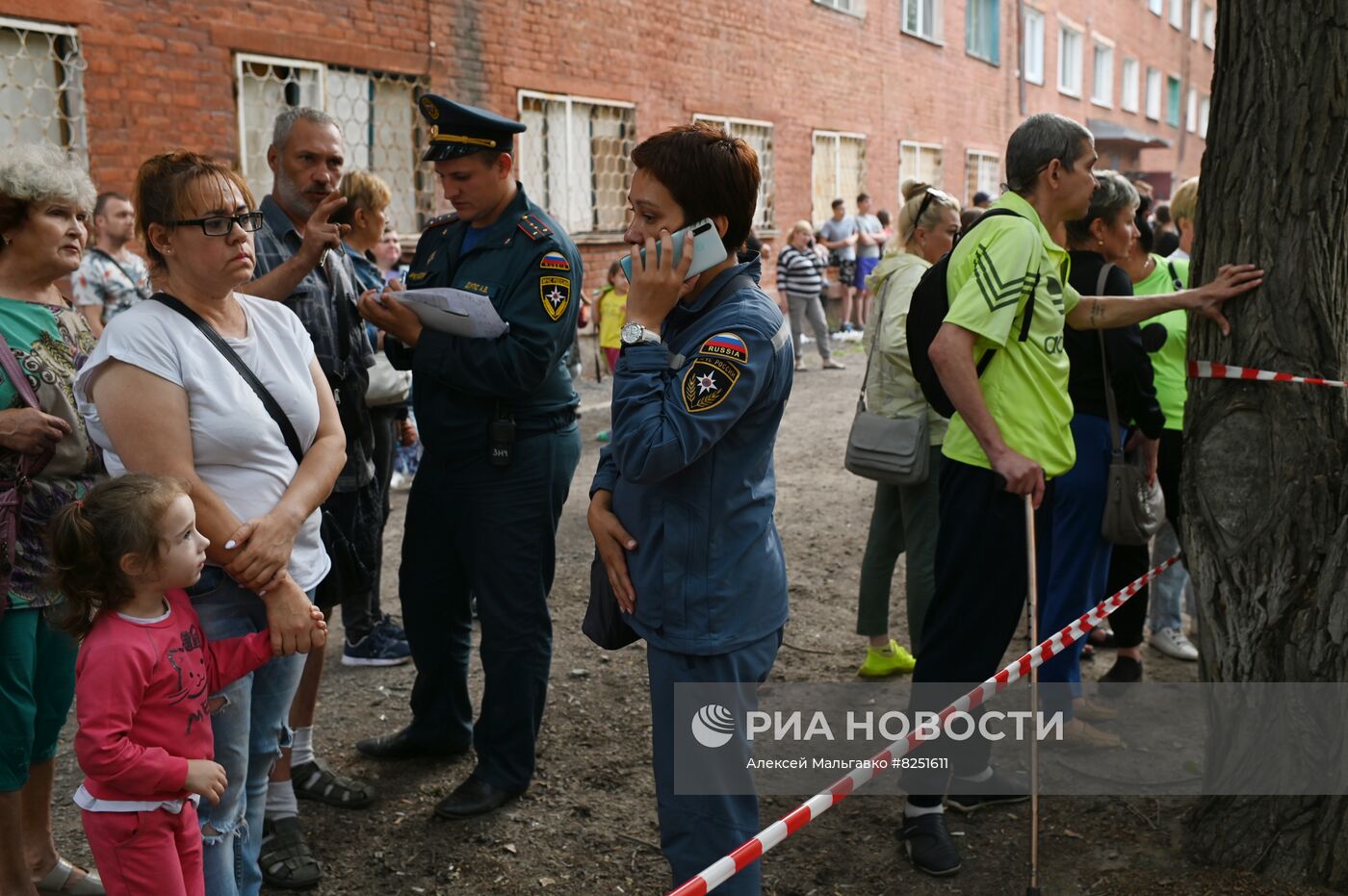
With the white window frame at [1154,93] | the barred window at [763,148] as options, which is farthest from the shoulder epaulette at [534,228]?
the white window frame at [1154,93]

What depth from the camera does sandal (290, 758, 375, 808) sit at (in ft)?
12.7

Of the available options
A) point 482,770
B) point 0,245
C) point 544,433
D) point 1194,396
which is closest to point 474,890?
point 482,770

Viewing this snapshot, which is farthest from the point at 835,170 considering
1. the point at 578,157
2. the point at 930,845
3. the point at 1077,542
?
the point at 930,845

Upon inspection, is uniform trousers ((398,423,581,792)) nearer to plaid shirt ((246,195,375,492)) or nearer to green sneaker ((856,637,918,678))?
plaid shirt ((246,195,375,492))

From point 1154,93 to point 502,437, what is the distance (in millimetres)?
40922

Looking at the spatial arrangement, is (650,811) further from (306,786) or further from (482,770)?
(306,786)

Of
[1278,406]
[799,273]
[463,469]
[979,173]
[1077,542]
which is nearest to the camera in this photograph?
[1278,406]

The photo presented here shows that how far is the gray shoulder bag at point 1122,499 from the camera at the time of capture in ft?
13.9

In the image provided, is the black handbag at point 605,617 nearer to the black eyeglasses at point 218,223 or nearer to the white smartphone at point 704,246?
the white smartphone at point 704,246

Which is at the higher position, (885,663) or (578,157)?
(578,157)

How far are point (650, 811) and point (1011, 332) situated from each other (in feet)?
6.13

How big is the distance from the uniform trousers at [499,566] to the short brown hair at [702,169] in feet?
4.69

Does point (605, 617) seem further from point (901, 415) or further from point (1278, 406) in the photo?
point (901, 415)

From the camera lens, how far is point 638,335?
2.47 m
